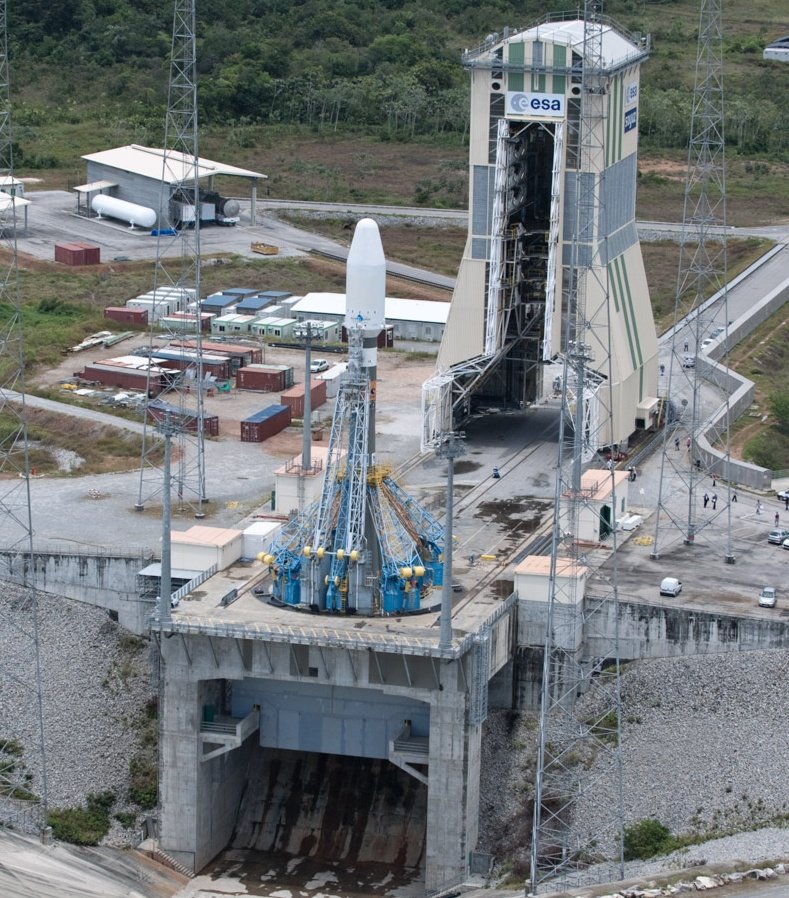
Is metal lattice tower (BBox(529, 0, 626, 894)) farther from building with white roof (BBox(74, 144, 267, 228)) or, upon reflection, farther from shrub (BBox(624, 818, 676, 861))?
building with white roof (BBox(74, 144, 267, 228))

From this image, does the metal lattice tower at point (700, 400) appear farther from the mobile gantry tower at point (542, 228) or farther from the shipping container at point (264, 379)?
the shipping container at point (264, 379)

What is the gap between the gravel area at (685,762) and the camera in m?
86.4

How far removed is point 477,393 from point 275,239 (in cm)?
5251

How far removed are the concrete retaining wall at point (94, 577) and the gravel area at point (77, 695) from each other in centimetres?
49

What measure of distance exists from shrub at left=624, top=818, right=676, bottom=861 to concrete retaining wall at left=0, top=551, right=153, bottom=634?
25055mm

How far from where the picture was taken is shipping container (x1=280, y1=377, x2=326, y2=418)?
413 feet

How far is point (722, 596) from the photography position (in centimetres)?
9594

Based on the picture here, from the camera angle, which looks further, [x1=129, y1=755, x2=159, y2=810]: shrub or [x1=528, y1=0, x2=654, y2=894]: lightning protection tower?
[x1=129, y1=755, x2=159, y2=810]: shrub

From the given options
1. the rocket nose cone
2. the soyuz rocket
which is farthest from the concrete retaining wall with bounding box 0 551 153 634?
the rocket nose cone

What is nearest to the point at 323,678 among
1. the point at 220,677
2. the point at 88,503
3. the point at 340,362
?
the point at 220,677

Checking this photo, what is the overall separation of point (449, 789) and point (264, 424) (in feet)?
125

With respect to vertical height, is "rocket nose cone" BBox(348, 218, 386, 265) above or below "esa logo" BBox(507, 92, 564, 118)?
below

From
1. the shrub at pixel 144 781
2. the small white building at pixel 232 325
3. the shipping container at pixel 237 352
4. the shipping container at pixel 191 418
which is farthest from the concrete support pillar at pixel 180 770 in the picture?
the small white building at pixel 232 325

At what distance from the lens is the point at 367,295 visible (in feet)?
306
